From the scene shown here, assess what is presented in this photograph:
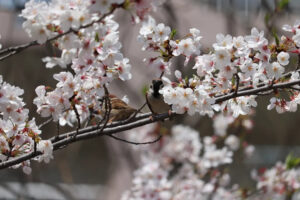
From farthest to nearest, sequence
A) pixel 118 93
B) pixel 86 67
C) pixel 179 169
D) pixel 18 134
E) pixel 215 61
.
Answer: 1. pixel 118 93
2. pixel 179 169
3. pixel 18 134
4. pixel 215 61
5. pixel 86 67

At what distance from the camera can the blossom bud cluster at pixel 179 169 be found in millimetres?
4176

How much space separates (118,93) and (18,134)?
12.1ft

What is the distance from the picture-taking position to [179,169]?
498 centimetres

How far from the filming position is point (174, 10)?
234 inches

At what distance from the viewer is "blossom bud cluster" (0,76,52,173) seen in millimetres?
1782

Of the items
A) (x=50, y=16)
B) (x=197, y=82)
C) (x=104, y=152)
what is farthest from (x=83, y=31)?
(x=104, y=152)

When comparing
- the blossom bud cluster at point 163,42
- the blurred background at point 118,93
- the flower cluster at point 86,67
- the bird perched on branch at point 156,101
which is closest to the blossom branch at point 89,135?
the flower cluster at point 86,67

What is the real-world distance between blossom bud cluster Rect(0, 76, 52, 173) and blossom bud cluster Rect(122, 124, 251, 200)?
2.16m

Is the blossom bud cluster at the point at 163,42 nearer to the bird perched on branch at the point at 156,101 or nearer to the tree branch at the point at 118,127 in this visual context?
the tree branch at the point at 118,127

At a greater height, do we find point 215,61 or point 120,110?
point 120,110

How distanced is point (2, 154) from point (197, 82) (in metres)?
0.88

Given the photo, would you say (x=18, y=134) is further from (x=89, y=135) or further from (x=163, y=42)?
(x=163, y=42)

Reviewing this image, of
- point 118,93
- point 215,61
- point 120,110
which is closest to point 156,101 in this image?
point 120,110

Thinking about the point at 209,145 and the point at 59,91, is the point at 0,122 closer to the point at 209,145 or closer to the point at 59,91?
the point at 59,91
